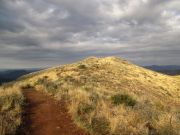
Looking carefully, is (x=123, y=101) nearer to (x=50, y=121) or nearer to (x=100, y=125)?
(x=50, y=121)

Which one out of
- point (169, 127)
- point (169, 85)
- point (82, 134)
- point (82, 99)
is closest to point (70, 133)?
point (82, 134)

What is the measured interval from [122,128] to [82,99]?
18.9 ft

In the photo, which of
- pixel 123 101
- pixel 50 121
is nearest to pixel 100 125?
pixel 50 121

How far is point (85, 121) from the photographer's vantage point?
1088cm

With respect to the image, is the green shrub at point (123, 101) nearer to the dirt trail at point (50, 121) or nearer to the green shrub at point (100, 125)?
the dirt trail at point (50, 121)

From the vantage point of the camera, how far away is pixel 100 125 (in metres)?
10.1

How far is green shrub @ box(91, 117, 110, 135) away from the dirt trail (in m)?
0.51

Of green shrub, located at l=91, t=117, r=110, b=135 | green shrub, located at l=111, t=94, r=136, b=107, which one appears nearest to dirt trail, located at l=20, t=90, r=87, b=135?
green shrub, located at l=91, t=117, r=110, b=135

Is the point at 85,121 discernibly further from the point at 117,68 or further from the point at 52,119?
the point at 117,68

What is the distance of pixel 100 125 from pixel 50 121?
2815 mm

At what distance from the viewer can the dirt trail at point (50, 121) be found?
1018cm

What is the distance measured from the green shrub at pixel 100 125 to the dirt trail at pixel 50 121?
509 millimetres

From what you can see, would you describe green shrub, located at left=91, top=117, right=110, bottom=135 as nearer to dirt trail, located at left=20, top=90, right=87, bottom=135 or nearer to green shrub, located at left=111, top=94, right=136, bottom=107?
dirt trail, located at left=20, top=90, right=87, bottom=135

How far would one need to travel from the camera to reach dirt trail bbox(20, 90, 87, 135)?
33.4 ft
